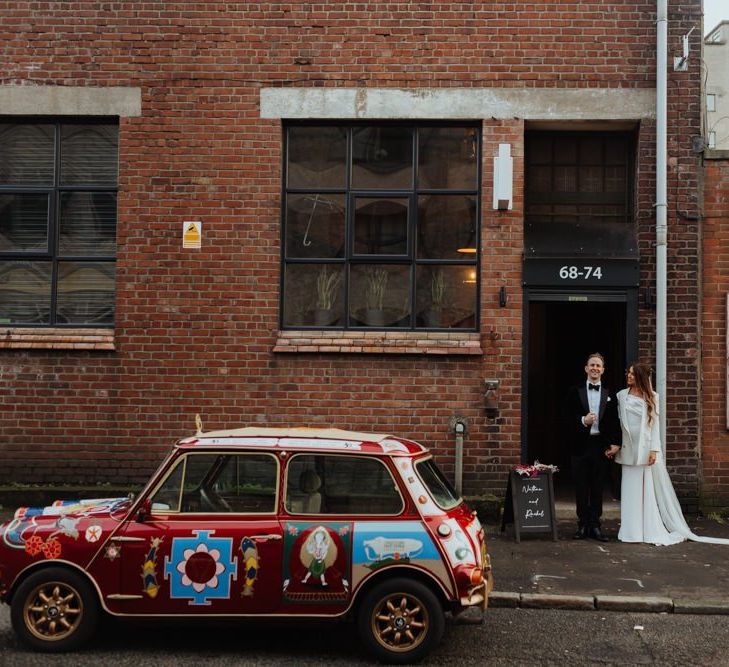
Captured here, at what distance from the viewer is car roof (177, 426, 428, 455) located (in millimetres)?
6031

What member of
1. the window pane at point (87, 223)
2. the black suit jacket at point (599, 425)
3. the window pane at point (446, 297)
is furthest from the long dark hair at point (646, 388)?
the window pane at point (87, 223)

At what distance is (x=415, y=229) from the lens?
10688 mm

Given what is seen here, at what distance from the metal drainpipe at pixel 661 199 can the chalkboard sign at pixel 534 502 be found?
1767 millimetres

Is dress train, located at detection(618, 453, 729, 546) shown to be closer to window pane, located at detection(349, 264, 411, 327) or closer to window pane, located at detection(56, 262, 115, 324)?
window pane, located at detection(349, 264, 411, 327)

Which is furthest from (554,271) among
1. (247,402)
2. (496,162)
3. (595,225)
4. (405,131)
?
(247,402)

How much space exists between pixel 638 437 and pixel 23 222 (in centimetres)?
768

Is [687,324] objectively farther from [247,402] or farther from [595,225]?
[247,402]

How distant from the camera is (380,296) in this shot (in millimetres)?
10719

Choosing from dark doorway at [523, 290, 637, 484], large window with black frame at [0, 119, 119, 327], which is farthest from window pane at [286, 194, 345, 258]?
dark doorway at [523, 290, 637, 484]

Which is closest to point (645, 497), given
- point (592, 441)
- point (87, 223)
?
point (592, 441)

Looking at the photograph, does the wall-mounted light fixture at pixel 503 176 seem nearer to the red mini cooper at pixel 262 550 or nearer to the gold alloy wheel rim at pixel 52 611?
the red mini cooper at pixel 262 550

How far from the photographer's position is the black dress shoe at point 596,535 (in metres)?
9.30

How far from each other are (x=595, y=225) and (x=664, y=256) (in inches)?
35.3

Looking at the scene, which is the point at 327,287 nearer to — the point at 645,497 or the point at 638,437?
the point at 638,437
